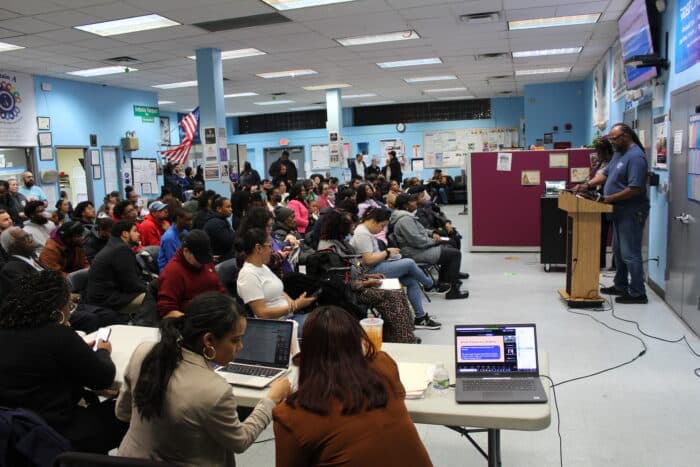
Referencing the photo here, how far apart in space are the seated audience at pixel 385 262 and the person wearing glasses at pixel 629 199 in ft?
6.48

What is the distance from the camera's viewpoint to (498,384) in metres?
2.11

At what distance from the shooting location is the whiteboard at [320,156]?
18859mm

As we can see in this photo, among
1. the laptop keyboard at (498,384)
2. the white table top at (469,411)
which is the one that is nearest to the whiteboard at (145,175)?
the white table top at (469,411)

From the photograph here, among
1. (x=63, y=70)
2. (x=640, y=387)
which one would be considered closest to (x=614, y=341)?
(x=640, y=387)

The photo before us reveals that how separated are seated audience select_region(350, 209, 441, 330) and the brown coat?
3196 millimetres

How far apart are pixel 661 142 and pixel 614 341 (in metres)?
2.32

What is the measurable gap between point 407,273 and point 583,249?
1.71 meters

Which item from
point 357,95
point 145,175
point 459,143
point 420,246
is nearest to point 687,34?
point 420,246

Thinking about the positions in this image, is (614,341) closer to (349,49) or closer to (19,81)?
(349,49)

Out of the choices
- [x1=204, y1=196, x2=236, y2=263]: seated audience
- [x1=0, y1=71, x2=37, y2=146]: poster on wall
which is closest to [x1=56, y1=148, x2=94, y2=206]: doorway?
[x1=0, y1=71, x2=37, y2=146]: poster on wall

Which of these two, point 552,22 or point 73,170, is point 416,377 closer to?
point 552,22

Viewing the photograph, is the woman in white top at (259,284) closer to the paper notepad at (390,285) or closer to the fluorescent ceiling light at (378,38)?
the paper notepad at (390,285)

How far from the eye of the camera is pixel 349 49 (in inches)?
349

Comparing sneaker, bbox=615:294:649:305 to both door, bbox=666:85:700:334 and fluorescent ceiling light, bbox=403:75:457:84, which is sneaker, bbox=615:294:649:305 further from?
fluorescent ceiling light, bbox=403:75:457:84
